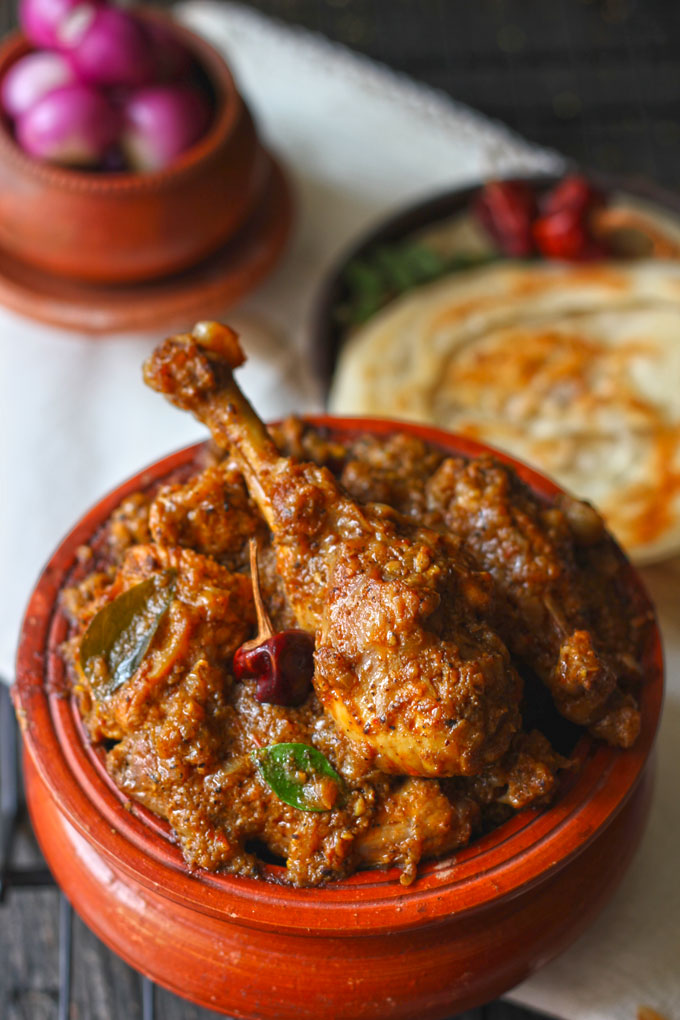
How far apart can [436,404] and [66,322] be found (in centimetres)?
84

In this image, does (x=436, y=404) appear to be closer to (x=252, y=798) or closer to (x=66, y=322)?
(x=66, y=322)

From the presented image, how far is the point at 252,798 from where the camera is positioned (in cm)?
127

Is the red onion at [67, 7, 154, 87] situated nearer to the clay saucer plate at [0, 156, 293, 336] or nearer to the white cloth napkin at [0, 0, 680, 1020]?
the clay saucer plate at [0, 156, 293, 336]

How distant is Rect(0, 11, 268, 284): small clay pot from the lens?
232 centimetres

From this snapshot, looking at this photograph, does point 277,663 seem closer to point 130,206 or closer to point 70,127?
point 130,206

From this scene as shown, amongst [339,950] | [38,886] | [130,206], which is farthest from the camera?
[130,206]

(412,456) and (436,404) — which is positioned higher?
(436,404)

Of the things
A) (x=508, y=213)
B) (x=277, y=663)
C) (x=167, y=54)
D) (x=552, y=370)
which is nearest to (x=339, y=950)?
(x=277, y=663)

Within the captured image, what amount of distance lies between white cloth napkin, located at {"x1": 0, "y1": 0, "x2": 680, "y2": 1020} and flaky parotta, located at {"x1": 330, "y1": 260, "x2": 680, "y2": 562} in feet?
0.61

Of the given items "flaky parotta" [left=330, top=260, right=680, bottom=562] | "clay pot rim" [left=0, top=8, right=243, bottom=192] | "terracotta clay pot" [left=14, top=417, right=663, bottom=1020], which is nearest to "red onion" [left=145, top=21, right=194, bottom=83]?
"clay pot rim" [left=0, top=8, right=243, bottom=192]

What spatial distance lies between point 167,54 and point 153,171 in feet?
0.97

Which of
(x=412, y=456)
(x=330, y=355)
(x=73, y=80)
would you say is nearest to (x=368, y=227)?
(x=330, y=355)

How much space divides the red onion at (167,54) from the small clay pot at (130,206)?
0.26 feet

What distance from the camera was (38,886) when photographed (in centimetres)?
186
